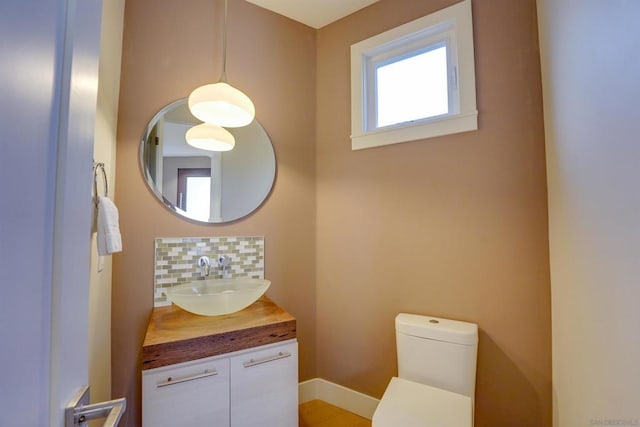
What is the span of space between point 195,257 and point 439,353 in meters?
1.47

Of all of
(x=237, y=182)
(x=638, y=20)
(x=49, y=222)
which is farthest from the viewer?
(x=237, y=182)

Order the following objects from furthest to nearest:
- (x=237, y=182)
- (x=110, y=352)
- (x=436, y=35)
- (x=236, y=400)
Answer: (x=237, y=182) < (x=436, y=35) < (x=110, y=352) < (x=236, y=400)

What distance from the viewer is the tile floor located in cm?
184

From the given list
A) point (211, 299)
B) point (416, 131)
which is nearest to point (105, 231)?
point (211, 299)

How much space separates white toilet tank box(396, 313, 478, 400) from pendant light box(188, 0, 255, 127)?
56.9 inches

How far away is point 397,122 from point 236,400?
5.98ft

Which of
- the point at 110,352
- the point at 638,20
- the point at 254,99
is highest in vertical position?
the point at 254,99

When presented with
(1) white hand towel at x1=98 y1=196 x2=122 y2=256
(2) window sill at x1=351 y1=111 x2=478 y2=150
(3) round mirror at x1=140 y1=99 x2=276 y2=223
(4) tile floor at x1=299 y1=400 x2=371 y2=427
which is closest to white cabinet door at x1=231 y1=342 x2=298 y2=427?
(4) tile floor at x1=299 y1=400 x2=371 y2=427

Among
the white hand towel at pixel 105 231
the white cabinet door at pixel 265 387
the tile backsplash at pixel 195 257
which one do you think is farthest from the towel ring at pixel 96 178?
the white cabinet door at pixel 265 387

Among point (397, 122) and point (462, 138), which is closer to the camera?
point (462, 138)

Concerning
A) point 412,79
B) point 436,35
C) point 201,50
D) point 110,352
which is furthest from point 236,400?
point 436,35

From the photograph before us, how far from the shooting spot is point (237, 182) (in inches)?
75.2

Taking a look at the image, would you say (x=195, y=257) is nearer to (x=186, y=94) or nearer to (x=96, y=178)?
(x=96, y=178)

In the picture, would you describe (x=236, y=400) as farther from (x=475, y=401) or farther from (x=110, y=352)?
(x=475, y=401)
